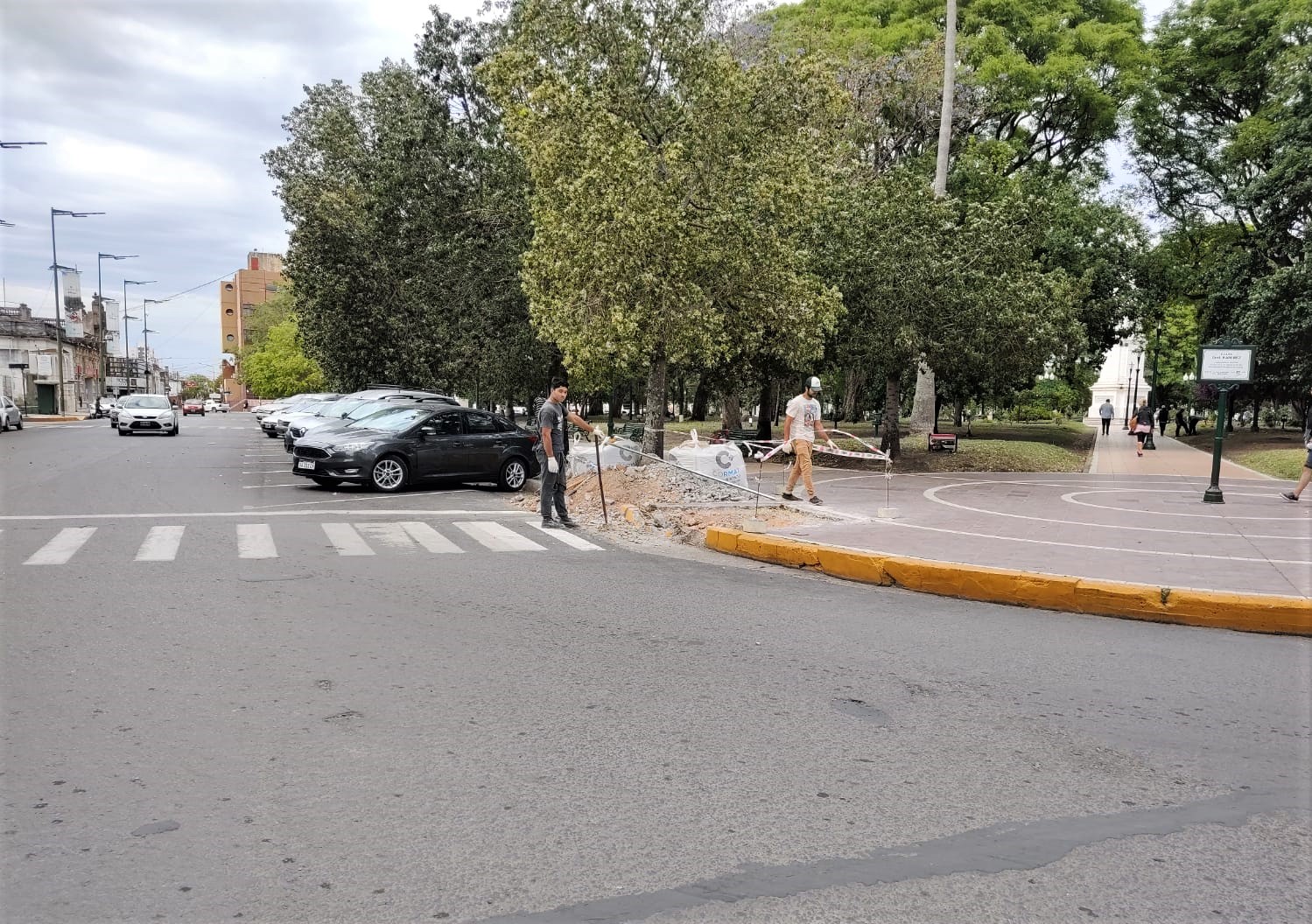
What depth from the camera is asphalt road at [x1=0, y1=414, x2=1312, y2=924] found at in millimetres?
3025

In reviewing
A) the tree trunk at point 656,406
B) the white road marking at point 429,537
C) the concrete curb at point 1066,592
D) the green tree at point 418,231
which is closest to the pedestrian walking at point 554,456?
the white road marking at point 429,537

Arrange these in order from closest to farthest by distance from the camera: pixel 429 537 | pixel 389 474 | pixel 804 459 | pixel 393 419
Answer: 1. pixel 429 537
2. pixel 804 459
3. pixel 389 474
4. pixel 393 419

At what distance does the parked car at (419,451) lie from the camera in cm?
1580

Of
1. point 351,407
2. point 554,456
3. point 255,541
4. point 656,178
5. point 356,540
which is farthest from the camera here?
point 351,407

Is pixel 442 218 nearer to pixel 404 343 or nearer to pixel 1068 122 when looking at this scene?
pixel 404 343

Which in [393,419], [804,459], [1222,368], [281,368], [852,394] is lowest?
[804,459]

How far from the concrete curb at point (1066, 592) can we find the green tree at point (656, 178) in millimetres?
8871

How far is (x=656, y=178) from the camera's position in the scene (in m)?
17.1

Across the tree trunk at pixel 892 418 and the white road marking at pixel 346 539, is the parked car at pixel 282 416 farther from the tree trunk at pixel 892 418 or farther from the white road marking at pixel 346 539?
the white road marking at pixel 346 539

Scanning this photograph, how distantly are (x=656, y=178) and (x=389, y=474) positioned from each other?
7.27m

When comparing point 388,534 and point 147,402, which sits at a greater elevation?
point 147,402

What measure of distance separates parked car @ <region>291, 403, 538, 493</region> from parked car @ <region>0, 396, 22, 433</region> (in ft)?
96.3

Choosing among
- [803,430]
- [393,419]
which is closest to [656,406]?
[393,419]

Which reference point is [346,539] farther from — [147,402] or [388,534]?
[147,402]
